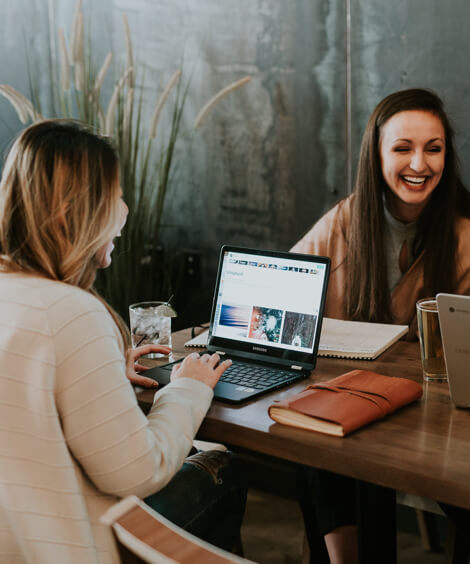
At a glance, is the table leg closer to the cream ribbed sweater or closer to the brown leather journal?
the brown leather journal

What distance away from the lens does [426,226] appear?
221cm

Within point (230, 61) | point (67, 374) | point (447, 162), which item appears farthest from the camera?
point (230, 61)

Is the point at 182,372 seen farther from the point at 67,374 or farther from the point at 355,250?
the point at 355,250

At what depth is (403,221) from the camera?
226 centimetres

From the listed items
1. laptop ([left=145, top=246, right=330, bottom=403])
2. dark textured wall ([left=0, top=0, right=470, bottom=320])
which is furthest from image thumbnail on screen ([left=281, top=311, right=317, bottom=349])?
dark textured wall ([left=0, top=0, right=470, bottom=320])

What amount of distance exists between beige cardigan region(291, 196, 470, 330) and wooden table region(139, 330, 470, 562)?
73cm

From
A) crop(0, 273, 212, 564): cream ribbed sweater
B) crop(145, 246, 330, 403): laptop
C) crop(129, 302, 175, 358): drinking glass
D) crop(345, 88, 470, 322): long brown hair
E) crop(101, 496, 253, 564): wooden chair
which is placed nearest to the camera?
crop(101, 496, 253, 564): wooden chair

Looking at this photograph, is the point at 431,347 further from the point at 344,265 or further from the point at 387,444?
the point at 344,265

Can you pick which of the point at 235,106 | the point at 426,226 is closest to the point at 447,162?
the point at 426,226

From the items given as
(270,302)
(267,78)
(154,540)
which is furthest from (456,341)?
(267,78)

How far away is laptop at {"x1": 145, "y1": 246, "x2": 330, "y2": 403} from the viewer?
155 centimetres

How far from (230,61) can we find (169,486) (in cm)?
209

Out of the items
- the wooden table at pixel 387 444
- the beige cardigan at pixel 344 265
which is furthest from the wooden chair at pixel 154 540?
the beige cardigan at pixel 344 265

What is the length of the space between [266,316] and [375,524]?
21.2 inches
